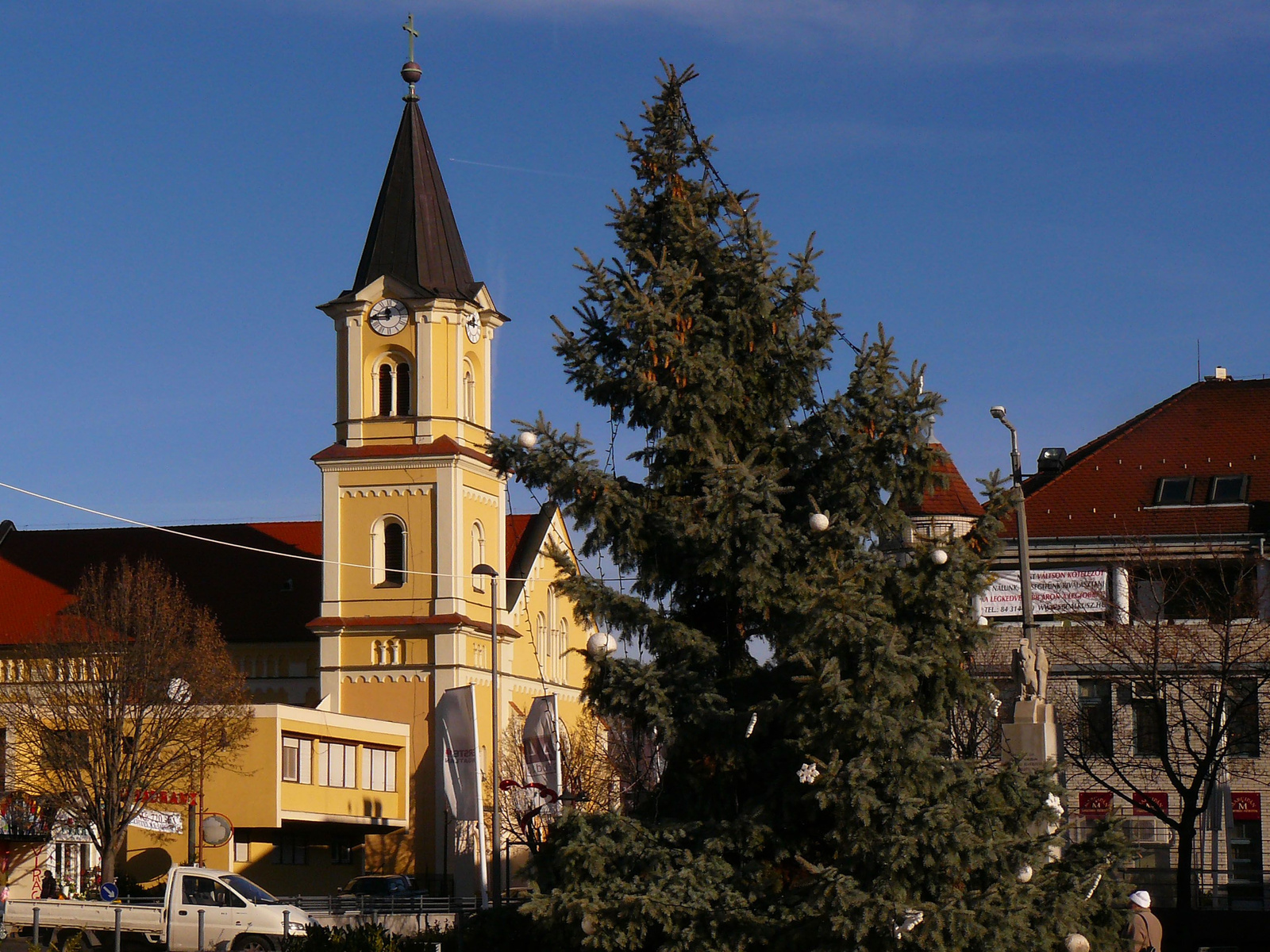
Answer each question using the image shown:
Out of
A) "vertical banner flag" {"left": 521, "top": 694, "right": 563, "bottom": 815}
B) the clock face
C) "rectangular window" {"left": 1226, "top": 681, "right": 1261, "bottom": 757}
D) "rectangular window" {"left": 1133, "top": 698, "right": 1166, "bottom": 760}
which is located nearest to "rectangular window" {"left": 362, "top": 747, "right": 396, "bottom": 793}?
the clock face

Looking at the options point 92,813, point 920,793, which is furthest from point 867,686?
point 92,813

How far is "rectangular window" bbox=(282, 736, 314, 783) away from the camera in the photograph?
165ft

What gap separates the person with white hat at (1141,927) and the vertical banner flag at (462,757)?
21.4 metres

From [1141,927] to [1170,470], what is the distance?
92.0 ft

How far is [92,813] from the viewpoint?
4431 centimetres

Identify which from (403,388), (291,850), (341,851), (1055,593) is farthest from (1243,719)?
(403,388)

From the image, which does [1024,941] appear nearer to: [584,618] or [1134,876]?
[584,618]

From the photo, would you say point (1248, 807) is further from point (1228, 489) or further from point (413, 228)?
point (413, 228)

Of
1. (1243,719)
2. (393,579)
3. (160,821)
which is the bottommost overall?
(160,821)

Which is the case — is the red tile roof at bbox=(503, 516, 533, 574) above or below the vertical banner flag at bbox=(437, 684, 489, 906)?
above

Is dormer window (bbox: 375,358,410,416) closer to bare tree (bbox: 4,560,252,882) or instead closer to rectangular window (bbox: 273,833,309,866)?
bare tree (bbox: 4,560,252,882)

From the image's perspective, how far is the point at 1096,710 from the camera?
120 feet

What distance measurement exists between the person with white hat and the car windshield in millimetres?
16785

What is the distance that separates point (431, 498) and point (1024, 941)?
151ft
